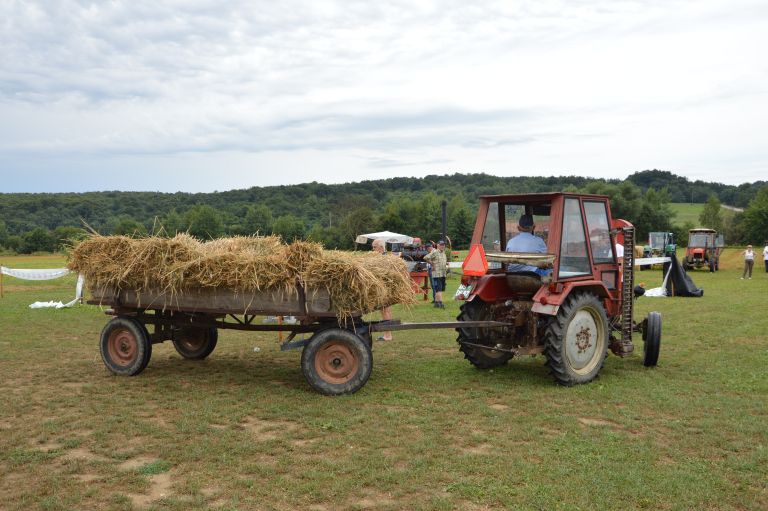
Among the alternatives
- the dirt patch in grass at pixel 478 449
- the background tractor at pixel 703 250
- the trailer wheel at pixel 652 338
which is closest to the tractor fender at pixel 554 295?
the trailer wheel at pixel 652 338

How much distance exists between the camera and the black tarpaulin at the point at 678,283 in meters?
18.0

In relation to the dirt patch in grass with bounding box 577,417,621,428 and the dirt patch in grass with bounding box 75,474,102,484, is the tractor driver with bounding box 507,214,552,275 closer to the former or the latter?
the dirt patch in grass with bounding box 577,417,621,428

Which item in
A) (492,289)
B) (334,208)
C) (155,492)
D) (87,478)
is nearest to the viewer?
(155,492)

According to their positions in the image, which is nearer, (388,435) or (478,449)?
(478,449)

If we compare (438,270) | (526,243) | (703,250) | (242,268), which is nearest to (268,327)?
(242,268)

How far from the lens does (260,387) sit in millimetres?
7438

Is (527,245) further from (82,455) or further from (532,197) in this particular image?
(82,455)

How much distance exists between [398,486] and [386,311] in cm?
480

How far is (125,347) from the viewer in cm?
803

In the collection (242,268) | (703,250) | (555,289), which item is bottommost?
(555,289)

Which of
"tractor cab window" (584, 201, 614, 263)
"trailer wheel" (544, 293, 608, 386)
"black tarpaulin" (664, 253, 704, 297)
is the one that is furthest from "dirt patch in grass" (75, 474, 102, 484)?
"black tarpaulin" (664, 253, 704, 297)

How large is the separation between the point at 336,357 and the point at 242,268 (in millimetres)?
1477

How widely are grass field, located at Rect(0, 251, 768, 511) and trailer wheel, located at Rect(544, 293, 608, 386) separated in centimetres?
22

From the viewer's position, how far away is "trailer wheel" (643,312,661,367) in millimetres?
8273
